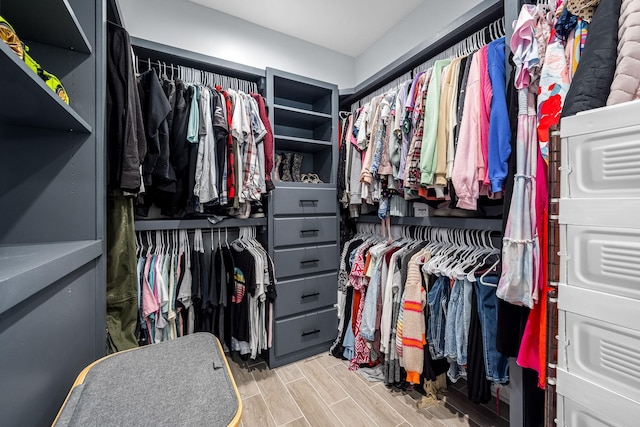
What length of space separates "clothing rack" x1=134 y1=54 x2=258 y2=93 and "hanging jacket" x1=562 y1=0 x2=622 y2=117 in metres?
1.88

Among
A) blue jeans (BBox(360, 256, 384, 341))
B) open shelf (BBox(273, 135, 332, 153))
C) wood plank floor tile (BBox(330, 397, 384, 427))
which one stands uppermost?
open shelf (BBox(273, 135, 332, 153))

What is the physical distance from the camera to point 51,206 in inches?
37.0

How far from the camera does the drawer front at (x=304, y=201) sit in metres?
1.89

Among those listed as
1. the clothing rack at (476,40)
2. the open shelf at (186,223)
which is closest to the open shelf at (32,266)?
the open shelf at (186,223)

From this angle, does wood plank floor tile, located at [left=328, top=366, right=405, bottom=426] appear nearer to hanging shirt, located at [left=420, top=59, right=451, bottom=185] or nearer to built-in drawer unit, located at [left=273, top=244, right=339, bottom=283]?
built-in drawer unit, located at [left=273, top=244, right=339, bottom=283]

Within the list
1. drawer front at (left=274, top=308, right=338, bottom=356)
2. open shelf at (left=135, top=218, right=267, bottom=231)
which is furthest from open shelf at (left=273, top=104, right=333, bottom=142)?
drawer front at (left=274, top=308, right=338, bottom=356)

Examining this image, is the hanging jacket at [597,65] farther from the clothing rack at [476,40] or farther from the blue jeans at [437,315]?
the blue jeans at [437,315]

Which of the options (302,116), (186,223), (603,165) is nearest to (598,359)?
(603,165)

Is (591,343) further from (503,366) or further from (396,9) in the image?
(396,9)

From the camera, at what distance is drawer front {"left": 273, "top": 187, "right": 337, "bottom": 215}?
189 centimetres

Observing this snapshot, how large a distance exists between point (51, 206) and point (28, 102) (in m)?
0.40

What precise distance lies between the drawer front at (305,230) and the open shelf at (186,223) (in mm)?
137

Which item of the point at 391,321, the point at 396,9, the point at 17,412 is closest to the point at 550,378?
the point at 391,321

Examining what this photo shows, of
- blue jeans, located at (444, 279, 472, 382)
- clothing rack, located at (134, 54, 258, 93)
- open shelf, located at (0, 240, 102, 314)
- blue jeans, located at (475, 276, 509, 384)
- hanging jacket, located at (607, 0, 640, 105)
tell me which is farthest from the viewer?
clothing rack, located at (134, 54, 258, 93)
